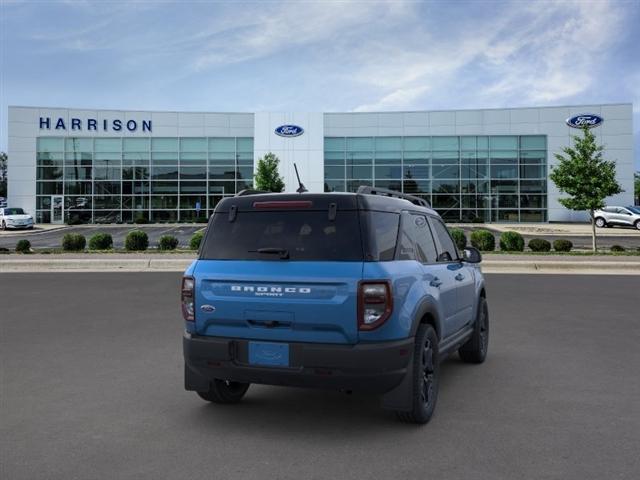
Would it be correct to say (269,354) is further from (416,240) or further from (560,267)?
(560,267)

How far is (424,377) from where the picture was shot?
4.68 m

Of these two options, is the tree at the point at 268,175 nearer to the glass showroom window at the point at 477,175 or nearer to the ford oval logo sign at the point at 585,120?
the glass showroom window at the point at 477,175

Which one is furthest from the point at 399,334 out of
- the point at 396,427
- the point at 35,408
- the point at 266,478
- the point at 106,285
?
the point at 106,285

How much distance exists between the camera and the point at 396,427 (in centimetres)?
454

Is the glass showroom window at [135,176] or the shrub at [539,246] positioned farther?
the glass showroom window at [135,176]

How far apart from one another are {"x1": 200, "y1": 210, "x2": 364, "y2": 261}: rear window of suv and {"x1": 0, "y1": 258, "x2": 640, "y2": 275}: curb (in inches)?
549

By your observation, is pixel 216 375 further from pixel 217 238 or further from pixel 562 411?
pixel 562 411

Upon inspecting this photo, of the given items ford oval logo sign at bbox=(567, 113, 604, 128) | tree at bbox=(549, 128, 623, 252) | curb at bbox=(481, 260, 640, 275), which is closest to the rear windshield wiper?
curb at bbox=(481, 260, 640, 275)

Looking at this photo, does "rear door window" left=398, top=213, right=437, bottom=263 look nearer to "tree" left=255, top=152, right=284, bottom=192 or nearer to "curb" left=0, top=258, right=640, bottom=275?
"curb" left=0, top=258, right=640, bottom=275

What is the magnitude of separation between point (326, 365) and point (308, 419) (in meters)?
0.84

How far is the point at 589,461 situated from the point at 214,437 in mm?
2586

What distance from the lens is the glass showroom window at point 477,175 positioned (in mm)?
46719

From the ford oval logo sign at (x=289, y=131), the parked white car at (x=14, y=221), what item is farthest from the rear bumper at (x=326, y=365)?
the ford oval logo sign at (x=289, y=131)

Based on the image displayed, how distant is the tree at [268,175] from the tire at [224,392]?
3712 cm
